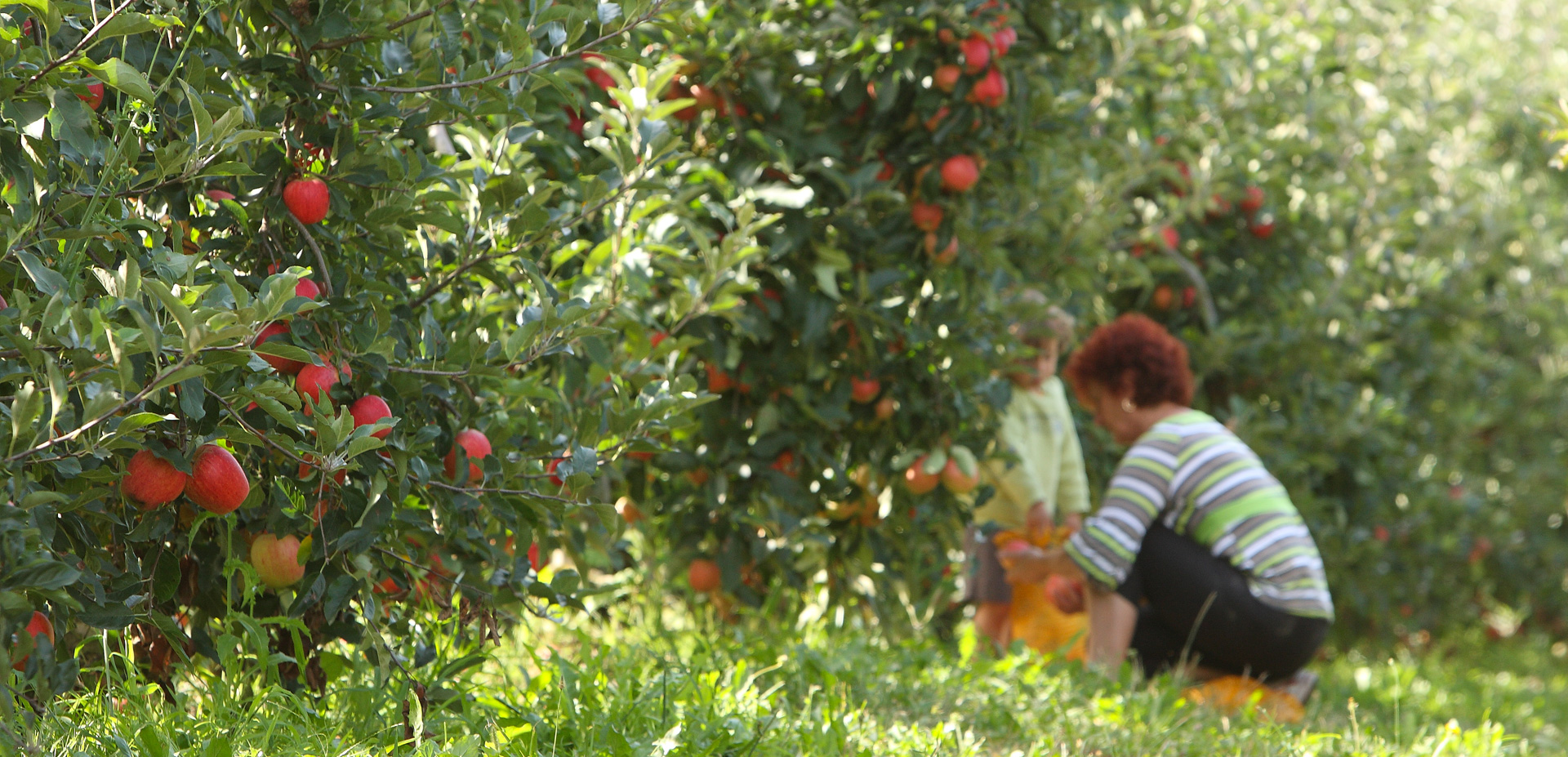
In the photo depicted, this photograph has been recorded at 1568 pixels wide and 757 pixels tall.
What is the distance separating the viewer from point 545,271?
7.90ft

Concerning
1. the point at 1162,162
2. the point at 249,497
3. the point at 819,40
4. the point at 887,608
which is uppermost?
the point at 819,40

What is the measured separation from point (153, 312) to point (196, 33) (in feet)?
1.87

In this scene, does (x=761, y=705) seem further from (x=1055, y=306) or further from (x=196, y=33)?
(x=1055, y=306)

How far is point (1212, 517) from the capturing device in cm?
304

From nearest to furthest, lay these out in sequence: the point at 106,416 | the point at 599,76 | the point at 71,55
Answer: the point at 106,416 < the point at 71,55 < the point at 599,76

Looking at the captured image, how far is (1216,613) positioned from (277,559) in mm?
2241

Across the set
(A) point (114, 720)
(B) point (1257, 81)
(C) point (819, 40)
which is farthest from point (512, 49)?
(B) point (1257, 81)

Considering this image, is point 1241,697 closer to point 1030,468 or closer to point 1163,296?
point 1030,468

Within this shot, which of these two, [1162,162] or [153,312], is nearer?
[153,312]

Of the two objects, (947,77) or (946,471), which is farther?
(946,471)

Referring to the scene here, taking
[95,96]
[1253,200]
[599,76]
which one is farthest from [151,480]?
[1253,200]

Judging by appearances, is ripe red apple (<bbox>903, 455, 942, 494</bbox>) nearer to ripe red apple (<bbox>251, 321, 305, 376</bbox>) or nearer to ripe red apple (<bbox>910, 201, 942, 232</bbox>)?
ripe red apple (<bbox>910, 201, 942, 232</bbox>)

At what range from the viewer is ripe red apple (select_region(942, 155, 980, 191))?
109 inches

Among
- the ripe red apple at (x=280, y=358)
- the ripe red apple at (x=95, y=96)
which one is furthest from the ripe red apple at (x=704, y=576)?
the ripe red apple at (x=95, y=96)
